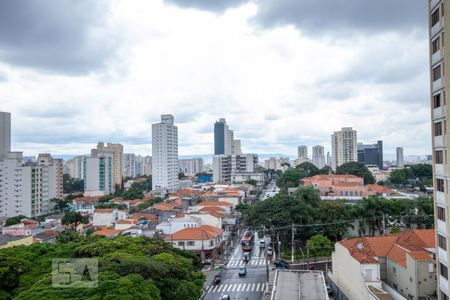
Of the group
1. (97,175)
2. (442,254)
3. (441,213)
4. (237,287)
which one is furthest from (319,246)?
(97,175)

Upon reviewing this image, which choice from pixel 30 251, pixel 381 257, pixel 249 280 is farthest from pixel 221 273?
pixel 30 251

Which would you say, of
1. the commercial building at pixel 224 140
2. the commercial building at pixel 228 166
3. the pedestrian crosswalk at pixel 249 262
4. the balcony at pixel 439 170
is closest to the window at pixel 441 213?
the balcony at pixel 439 170

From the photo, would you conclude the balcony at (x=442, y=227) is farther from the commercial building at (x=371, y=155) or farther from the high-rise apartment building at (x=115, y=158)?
the commercial building at (x=371, y=155)

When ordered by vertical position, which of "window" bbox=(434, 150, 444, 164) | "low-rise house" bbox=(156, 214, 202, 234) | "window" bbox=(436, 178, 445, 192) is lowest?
"low-rise house" bbox=(156, 214, 202, 234)

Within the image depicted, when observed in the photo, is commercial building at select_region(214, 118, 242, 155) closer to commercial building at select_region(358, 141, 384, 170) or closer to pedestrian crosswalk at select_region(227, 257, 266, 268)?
commercial building at select_region(358, 141, 384, 170)

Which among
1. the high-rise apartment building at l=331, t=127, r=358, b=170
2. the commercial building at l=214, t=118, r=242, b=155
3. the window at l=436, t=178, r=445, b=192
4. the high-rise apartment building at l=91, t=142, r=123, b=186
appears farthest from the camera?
the commercial building at l=214, t=118, r=242, b=155

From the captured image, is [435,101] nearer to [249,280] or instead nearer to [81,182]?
[249,280]

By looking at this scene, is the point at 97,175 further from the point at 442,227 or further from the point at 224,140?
the point at 442,227

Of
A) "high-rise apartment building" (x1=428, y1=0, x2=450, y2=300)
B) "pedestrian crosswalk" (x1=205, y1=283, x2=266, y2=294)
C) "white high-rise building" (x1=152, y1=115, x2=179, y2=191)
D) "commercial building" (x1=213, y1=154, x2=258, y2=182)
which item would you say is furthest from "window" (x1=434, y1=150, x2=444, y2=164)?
"commercial building" (x1=213, y1=154, x2=258, y2=182)
